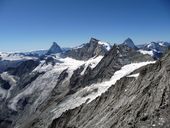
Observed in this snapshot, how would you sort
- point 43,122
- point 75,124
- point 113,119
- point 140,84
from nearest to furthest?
1. point 113,119
2. point 140,84
3. point 75,124
4. point 43,122

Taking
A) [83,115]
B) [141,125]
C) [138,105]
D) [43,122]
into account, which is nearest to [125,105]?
[138,105]

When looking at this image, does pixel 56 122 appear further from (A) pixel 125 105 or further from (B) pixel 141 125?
(B) pixel 141 125

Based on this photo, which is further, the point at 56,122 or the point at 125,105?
the point at 56,122

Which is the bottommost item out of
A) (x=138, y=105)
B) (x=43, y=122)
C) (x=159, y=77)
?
(x=43, y=122)

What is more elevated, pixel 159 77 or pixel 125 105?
pixel 159 77

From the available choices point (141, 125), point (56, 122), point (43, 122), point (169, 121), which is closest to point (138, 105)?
point (141, 125)

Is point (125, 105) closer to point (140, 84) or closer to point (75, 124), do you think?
point (140, 84)

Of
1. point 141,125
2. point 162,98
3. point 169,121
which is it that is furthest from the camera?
point 162,98
